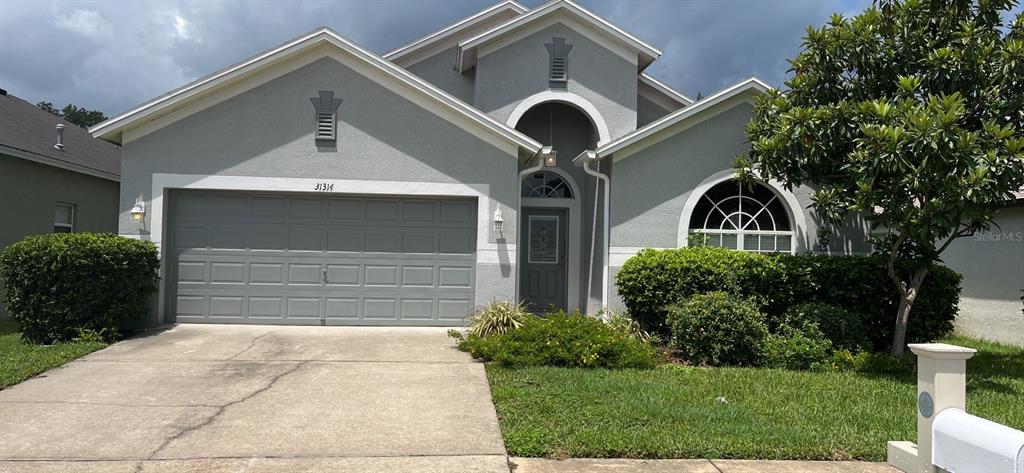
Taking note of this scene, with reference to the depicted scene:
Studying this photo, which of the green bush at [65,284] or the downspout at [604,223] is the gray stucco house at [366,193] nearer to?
the downspout at [604,223]

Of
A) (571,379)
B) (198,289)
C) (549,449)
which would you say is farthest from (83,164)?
(549,449)

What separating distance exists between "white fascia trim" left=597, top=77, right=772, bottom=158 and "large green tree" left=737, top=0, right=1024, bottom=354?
1.21 metres

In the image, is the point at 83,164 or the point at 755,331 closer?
the point at 755,331

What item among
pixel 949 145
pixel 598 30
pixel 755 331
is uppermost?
pixel 598 30

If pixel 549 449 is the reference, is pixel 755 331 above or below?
above

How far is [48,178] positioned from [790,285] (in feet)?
48.4

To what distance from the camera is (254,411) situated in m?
6.37

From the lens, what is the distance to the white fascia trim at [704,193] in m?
11.4

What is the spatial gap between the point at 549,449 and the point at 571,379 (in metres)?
2.37

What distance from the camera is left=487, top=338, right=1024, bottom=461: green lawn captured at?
5.42 metres

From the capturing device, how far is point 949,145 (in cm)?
755

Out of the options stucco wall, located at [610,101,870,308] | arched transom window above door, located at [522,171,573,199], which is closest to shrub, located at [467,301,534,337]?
stucco wall, located at [610,101,870,308]

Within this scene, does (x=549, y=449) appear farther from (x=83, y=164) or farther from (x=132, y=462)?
(x=83, y=164)

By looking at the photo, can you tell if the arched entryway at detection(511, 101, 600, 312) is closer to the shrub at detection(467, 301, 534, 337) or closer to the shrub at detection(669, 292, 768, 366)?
the shrub at detection(467, 301, 534, 337)
